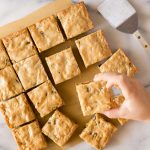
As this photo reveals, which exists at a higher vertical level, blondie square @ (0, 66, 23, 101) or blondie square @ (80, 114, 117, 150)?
blondie square @ (0, 66, 23, 101)

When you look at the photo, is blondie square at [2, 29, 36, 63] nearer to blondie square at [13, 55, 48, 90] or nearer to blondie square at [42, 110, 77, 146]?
blondie square at [13, 55, 48, 90]

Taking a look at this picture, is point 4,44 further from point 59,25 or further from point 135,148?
point 135,148

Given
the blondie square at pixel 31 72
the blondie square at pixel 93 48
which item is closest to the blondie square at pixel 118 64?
the blondie square at pixel 93 48

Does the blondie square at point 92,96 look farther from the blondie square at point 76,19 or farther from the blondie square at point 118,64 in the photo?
the blondie square at point 76,19

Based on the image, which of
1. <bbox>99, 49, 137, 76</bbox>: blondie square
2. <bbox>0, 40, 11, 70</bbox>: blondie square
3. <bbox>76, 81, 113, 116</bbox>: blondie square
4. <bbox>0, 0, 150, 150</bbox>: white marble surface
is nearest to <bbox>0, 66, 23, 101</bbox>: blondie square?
<bbox>0, 40, 11, 70</bbox>: blondie square

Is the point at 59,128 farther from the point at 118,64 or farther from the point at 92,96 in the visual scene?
the point at 118,64

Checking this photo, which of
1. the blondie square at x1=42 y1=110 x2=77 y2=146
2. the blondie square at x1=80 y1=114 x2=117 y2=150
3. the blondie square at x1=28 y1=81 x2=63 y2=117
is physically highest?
the blondie square at x1=28 y1=81 x2=63 y2=117

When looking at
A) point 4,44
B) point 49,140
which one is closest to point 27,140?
point 49,140
